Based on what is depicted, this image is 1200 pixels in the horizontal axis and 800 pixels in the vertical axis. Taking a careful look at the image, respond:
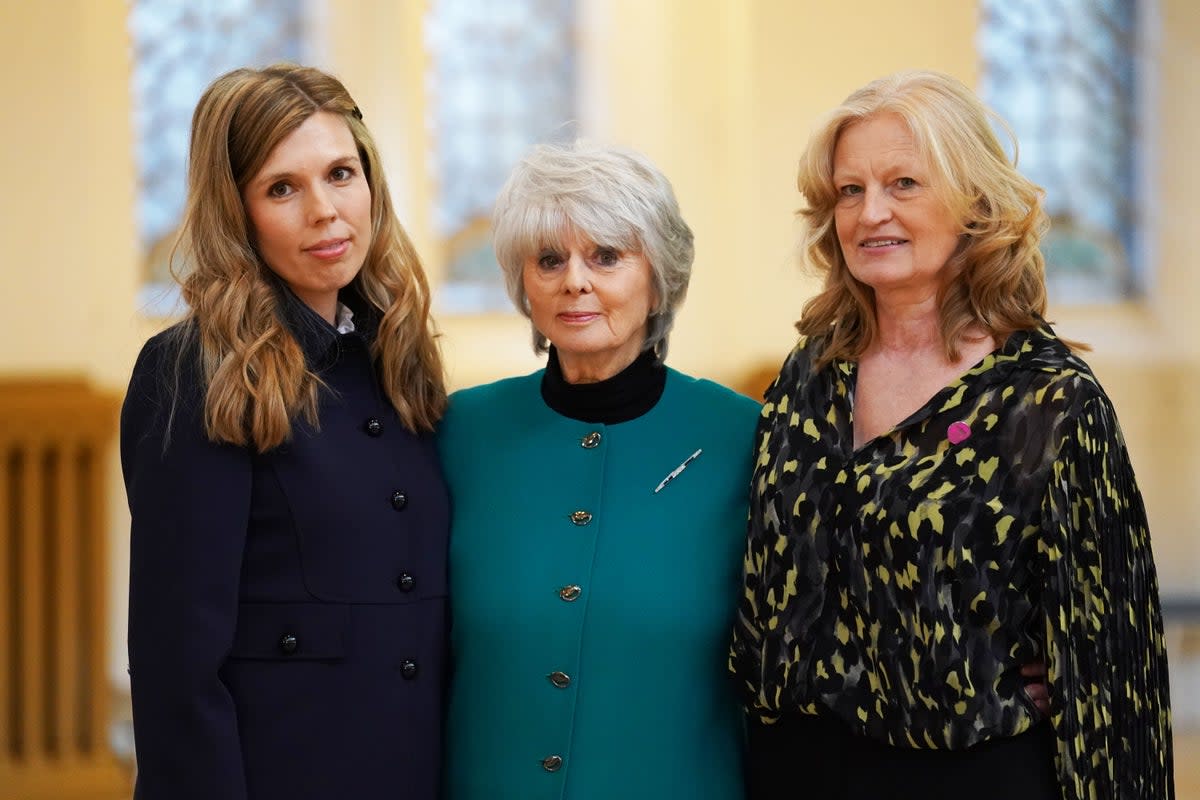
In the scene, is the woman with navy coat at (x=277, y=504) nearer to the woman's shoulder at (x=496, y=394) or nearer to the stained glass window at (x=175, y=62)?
the woman's shoulder at (x=496, y=394)

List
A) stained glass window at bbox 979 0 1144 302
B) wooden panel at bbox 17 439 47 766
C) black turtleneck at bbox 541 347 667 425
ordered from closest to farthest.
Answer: black turtleneck at bbox 541 347 667 425 → wooden panel at bbox 17 439 47 766 → stained glass window at bbox 979 0 1144 302

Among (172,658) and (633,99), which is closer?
(172,658)

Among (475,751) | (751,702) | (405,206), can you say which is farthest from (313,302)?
(405,206)

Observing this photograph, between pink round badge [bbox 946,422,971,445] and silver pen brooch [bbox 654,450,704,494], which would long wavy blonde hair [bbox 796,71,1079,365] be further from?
silver pen brooch [bbox 654,450,704,494]

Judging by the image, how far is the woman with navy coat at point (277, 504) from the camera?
6.03 feet

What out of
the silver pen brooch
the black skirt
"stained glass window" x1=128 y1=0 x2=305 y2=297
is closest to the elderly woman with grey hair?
the silver pen brooch

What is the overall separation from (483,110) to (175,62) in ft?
3.84

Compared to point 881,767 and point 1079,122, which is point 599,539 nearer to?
point 881,767

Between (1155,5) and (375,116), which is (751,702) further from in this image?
(1155,5)

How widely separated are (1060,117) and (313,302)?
181 inches

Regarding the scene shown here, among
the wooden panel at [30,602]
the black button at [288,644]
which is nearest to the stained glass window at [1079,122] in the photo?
the wooden panel at [30,602]

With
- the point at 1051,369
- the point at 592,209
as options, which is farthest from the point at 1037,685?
the point at 592,209

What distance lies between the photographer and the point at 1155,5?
5.88 metres

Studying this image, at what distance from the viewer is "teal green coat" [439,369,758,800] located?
202 centimetres
